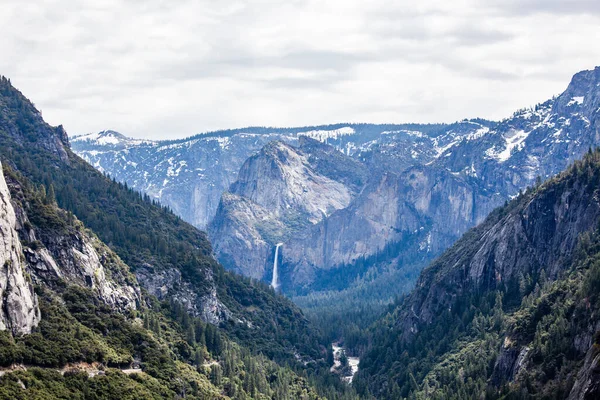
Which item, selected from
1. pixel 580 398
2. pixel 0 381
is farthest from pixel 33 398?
pixel 580 398

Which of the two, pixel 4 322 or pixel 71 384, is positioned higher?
pixel 4 322

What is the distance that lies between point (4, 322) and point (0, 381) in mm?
20292

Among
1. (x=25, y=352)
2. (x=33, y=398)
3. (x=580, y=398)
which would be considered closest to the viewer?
(x=580, y=398)

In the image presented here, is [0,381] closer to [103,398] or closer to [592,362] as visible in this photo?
[103,398]

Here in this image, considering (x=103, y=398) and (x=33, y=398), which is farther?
(x=103, y=398)

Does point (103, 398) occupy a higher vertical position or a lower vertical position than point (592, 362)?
lower

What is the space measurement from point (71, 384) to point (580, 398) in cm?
10117

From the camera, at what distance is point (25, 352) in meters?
195

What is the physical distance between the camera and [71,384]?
196500mm

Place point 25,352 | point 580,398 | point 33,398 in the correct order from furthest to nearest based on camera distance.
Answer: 1. point 25,352
2. point 33,398
3. point 580,398

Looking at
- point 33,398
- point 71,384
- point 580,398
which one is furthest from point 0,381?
point 580,398

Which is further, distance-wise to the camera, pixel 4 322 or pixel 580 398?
pixel 4 322

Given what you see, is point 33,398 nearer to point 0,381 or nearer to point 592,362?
point 0,381

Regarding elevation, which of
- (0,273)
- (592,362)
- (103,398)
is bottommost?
(103,398)
